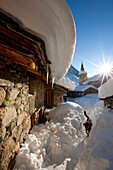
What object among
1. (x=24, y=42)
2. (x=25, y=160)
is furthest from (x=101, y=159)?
(x=24, y=42)

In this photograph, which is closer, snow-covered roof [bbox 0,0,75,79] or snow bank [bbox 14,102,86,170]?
snow-covered roof [bbox 0,0,75,79]

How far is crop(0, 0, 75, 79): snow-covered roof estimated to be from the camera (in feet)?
2.17

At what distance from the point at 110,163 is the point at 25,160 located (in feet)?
6.15

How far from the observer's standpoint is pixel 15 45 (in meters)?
0.95

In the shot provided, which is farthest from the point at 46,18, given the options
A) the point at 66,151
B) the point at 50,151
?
the point at 66,151

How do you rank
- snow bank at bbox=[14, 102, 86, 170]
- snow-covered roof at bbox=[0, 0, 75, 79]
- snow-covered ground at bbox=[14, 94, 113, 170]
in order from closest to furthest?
snow-covered roof at bbox=[0, 0, 75, 79]
snow-covered ground at bbox=[14, 94, 113, 170]
snow bank at bbox=[14, 102, 86, 170]

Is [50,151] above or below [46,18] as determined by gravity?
below

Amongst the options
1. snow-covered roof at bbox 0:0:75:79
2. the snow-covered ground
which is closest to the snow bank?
the snow-covered ground

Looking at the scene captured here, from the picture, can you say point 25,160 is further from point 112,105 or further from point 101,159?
point 112,105

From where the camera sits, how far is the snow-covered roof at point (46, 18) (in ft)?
2.17

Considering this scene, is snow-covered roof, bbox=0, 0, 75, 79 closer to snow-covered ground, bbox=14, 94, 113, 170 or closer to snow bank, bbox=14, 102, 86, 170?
snow-covered ground, bbox=14, 94, 113, 170

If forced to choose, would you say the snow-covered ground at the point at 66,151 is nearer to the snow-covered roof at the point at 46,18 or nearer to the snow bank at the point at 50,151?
the snow bank at the point at 50,151

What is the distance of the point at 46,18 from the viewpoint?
2.58 ft

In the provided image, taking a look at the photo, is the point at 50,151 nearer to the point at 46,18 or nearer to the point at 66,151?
the point at 66,151
